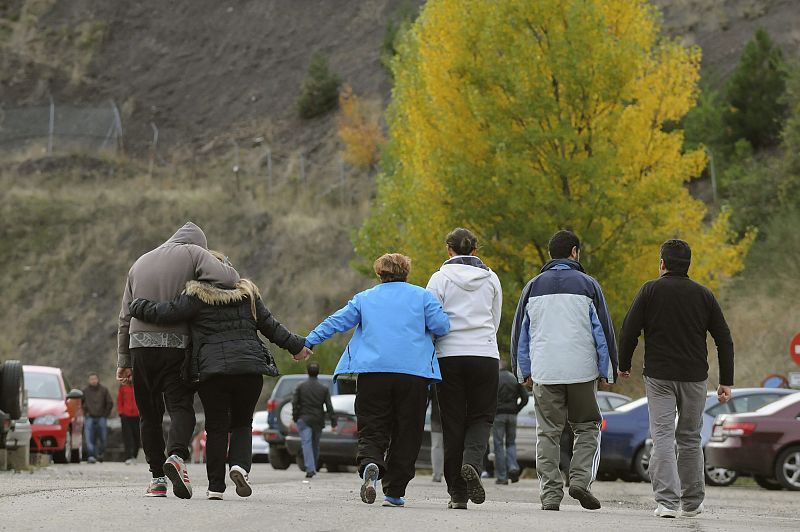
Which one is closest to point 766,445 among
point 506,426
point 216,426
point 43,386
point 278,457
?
point 506,426

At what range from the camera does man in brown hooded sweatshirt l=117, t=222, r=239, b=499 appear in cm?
1117

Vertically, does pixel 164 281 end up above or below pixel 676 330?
above

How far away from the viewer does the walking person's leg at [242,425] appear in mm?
11250

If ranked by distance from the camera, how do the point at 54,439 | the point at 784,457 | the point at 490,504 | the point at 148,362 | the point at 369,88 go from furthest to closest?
the point at 369,88 < the point at 54,439 < the point at 784,457 < the point at 490,504 < the point at 148,362

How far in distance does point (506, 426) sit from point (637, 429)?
9.71 ft

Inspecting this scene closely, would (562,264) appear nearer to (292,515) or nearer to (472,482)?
(472,482)

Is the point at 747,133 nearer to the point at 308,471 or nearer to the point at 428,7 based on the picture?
the point at 428,7

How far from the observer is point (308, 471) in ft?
72.2

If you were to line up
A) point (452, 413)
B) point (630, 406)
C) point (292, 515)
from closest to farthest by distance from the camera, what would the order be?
point (292, 515) < point (452, 413) < point (630, 406)

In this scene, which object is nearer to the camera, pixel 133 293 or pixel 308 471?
pixel 133 293

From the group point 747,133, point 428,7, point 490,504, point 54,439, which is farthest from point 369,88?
point 490,504

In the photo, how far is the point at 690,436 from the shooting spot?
11.6 m

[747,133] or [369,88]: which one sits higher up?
[369,88]

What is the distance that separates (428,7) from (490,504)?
1932 cm
